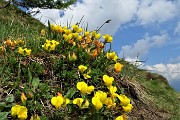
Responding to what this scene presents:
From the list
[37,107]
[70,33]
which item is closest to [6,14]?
[70,33]

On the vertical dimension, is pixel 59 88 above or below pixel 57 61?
below

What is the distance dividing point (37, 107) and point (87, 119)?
519mm

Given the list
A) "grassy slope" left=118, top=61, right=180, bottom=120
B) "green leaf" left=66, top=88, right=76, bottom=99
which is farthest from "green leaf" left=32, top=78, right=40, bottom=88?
"grassy slope" left=118, top=61, right=180, bottom=120

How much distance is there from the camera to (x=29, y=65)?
4203 mm

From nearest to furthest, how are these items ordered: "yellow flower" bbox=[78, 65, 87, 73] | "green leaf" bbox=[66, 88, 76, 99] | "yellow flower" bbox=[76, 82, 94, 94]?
"yellow flower" bbox=[76, 82, 94, 94]
"green leaf" bbox=[66, 88, 76, 99]
"yellow flower" bbox=[78, 65, 87, 73]

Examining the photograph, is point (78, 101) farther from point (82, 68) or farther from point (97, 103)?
point (82, 68)

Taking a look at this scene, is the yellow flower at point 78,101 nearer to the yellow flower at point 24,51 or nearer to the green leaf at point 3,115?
the green leaf at point 3,115

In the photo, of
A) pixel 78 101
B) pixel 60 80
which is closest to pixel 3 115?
pixel 78 101

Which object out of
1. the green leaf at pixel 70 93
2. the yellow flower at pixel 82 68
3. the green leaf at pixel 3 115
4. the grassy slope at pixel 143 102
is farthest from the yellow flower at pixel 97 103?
the grassy slope at pixel 143 102

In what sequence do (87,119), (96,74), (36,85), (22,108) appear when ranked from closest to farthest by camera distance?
(22,108), (87,119), (36,85), (96,74)

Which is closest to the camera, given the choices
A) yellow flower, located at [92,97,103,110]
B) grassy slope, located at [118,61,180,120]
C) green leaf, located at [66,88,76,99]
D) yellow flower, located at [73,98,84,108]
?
yellow flower, located at [92,97,103,110]

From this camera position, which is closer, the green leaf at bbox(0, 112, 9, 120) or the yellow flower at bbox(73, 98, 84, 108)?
the green leaf at bbox(0, 112, 9, 120)

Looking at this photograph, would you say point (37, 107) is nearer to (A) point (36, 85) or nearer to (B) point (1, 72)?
(A) point (36, 85)

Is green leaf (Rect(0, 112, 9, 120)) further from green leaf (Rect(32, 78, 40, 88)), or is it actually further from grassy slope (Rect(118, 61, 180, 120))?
grassy slope (Rect(118, 61, 180, 120))
